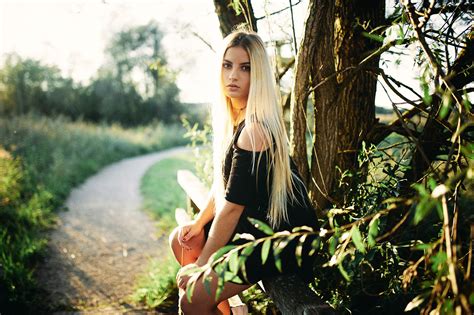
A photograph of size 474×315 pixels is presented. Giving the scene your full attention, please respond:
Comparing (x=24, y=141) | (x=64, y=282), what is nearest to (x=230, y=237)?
(x=64, y=282)

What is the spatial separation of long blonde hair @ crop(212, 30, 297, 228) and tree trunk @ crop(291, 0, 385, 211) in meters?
0.40

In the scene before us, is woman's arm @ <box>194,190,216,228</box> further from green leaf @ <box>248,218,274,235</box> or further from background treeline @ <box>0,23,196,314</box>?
background treeline @ <box>0,23,196,314</box>

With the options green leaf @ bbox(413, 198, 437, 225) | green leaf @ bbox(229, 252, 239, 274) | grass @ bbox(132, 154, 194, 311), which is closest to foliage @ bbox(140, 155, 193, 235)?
grass @ bbox(132, 154, 194, 311)

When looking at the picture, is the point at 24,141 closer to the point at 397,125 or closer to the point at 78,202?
the point at 78,202

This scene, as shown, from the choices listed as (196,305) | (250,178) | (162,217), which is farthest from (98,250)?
(250,178)

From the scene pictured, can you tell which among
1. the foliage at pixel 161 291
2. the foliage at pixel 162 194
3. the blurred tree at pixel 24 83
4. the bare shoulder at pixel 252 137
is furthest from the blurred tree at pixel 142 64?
the bare shoulder at pixel 252 137

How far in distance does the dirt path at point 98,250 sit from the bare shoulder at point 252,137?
8.10 feet

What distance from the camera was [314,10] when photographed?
98.4 inches

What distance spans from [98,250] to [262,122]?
409 cm

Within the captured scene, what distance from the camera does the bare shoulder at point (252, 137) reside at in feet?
6.48

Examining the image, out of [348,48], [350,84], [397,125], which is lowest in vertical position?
[397,125]

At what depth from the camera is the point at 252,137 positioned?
199 cm

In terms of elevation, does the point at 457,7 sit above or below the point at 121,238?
above

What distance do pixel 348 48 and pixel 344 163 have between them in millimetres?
739
